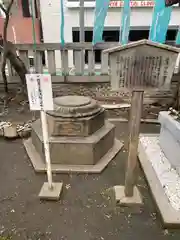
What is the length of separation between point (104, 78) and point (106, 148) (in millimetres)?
3278

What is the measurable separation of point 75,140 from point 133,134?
1.25 meters

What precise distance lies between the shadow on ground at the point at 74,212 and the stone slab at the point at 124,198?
0.08 metres

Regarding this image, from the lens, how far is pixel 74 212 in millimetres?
2551

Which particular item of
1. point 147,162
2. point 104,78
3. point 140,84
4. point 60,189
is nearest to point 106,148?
point 147,162

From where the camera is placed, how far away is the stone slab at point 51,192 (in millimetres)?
2684

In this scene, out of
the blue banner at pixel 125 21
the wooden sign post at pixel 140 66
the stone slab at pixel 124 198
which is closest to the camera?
the wooden sign post at pixel 140 66

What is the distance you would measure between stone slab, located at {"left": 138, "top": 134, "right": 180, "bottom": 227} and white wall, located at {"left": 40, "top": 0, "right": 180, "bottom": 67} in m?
5.72

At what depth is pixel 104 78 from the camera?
6.43 m

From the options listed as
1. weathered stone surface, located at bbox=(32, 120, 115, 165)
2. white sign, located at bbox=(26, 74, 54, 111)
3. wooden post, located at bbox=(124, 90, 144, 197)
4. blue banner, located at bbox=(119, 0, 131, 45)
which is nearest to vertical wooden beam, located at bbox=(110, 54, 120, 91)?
wooden post, located at bbox=(124, 90, 144, 197)

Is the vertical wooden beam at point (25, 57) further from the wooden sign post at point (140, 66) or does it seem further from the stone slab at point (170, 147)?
the wooden sign post at point (140, 66)

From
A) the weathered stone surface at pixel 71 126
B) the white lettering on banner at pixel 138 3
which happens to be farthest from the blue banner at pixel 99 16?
the weathered stone surface at pixel 71 126

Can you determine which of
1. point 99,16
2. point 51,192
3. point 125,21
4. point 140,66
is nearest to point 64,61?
point 99,16

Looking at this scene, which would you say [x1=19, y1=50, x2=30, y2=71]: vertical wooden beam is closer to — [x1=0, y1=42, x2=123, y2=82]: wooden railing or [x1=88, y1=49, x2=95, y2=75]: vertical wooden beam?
[x1=0, y1=42, x2=123, y2=82]: wooden railing

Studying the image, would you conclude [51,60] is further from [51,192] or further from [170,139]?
[51,192]
